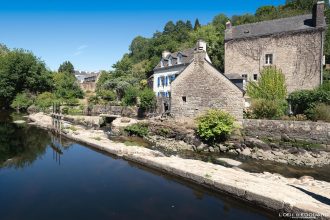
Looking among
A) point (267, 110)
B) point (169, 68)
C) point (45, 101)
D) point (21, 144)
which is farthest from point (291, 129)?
point (45, 101)

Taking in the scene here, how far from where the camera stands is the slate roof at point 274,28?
22.9 meters

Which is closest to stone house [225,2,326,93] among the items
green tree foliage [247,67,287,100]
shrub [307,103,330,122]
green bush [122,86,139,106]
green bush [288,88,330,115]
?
green tree foliage [247,67,287,100]

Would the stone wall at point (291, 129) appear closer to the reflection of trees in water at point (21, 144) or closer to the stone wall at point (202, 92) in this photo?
the stone wall at point (202, 92)

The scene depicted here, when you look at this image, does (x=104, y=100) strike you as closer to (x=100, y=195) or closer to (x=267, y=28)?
(x=267, y=28)

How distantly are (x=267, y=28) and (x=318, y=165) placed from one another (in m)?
16.4

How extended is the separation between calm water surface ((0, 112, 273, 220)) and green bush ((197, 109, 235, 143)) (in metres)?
5.77

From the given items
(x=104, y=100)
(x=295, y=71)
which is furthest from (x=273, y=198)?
(x=104, y=100)

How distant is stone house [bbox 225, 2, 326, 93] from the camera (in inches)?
869

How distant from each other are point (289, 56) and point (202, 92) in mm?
10492

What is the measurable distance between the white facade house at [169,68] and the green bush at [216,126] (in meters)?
14.4

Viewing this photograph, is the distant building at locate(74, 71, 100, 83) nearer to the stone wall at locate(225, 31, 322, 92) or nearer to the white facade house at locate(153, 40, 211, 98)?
the white facade house at locate(153, 40, 211, 98)

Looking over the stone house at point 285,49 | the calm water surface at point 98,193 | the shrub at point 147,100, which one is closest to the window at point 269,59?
the stone house at point 285,49

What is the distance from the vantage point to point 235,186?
8.83 meters

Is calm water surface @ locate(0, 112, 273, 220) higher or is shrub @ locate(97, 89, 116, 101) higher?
shrub @ locate(97, 89, 116, 101)
